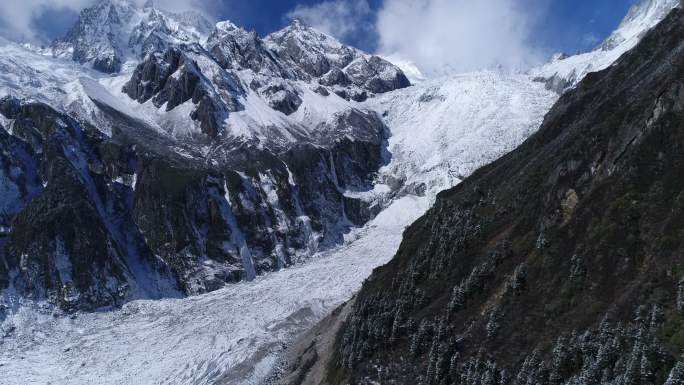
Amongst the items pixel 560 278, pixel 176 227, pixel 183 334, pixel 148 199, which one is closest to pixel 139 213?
pixel 148 199

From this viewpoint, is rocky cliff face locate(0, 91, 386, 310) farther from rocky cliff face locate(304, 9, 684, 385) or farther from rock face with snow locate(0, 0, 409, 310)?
rocky cliff face locate(304, 9, 684, 385)

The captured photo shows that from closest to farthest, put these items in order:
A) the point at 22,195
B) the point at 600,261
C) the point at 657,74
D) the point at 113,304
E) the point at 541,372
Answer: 1. the point at 541,372
2. the point at 600,261
3. the point at 657,74
4. the point at 113,304
5. the point at 22,195

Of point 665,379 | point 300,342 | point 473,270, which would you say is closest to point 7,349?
point 300,342

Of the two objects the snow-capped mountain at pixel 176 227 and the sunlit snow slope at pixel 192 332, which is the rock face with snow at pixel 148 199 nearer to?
the snow-capped mountain at pixel 176 227

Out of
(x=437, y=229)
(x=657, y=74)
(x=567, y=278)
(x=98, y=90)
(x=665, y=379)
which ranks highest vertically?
(x=98, y=90)

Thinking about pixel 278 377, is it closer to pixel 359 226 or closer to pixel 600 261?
pixel 600 261

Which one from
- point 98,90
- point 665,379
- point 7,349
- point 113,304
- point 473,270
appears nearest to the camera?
point 665,379

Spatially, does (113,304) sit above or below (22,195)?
below
